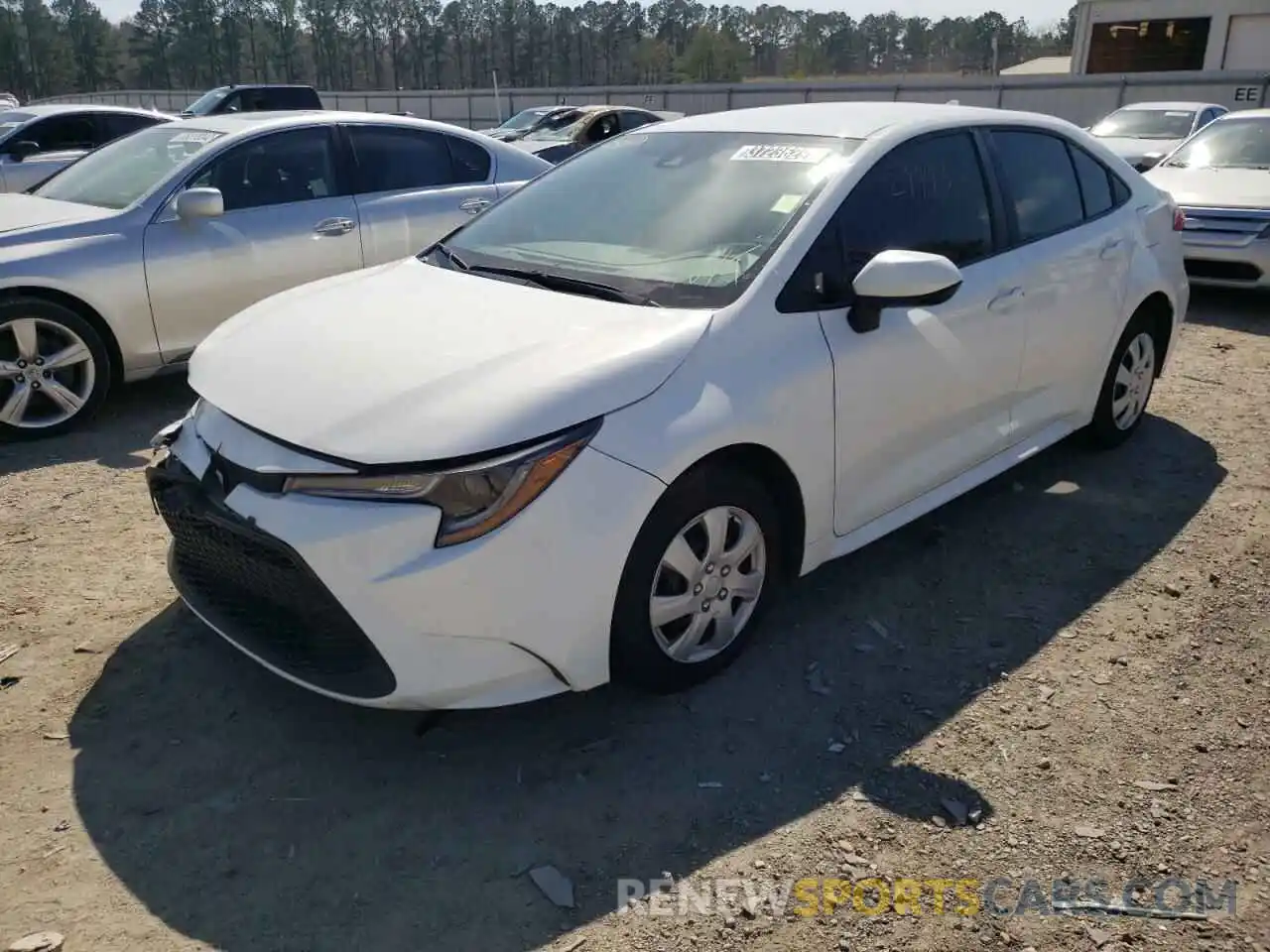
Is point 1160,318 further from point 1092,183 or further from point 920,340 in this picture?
point 920,340

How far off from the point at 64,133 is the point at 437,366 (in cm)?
1133

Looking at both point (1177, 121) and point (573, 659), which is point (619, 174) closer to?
point (573, 659)

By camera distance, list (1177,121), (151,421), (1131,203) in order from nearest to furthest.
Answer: (1131,203)
(151,421)
(1177,121)

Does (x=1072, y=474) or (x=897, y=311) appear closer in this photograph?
(x=897, y=311)

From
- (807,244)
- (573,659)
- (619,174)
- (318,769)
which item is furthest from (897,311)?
(318,769)

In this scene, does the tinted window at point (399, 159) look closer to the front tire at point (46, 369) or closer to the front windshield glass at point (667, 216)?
the front tire at point (46, 369)

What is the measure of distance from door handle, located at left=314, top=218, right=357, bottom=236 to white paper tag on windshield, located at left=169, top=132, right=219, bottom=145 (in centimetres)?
77

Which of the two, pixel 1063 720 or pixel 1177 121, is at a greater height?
pixel 1177 121

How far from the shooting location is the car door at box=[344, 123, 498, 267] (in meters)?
6.36

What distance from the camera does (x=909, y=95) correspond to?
2872 cm

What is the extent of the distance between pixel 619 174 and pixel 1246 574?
2.83 meters

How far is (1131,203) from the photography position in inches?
189

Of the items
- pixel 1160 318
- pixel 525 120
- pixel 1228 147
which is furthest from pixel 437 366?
pixel 525 120

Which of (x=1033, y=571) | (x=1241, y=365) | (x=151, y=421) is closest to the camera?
(x=1033, y=571)
